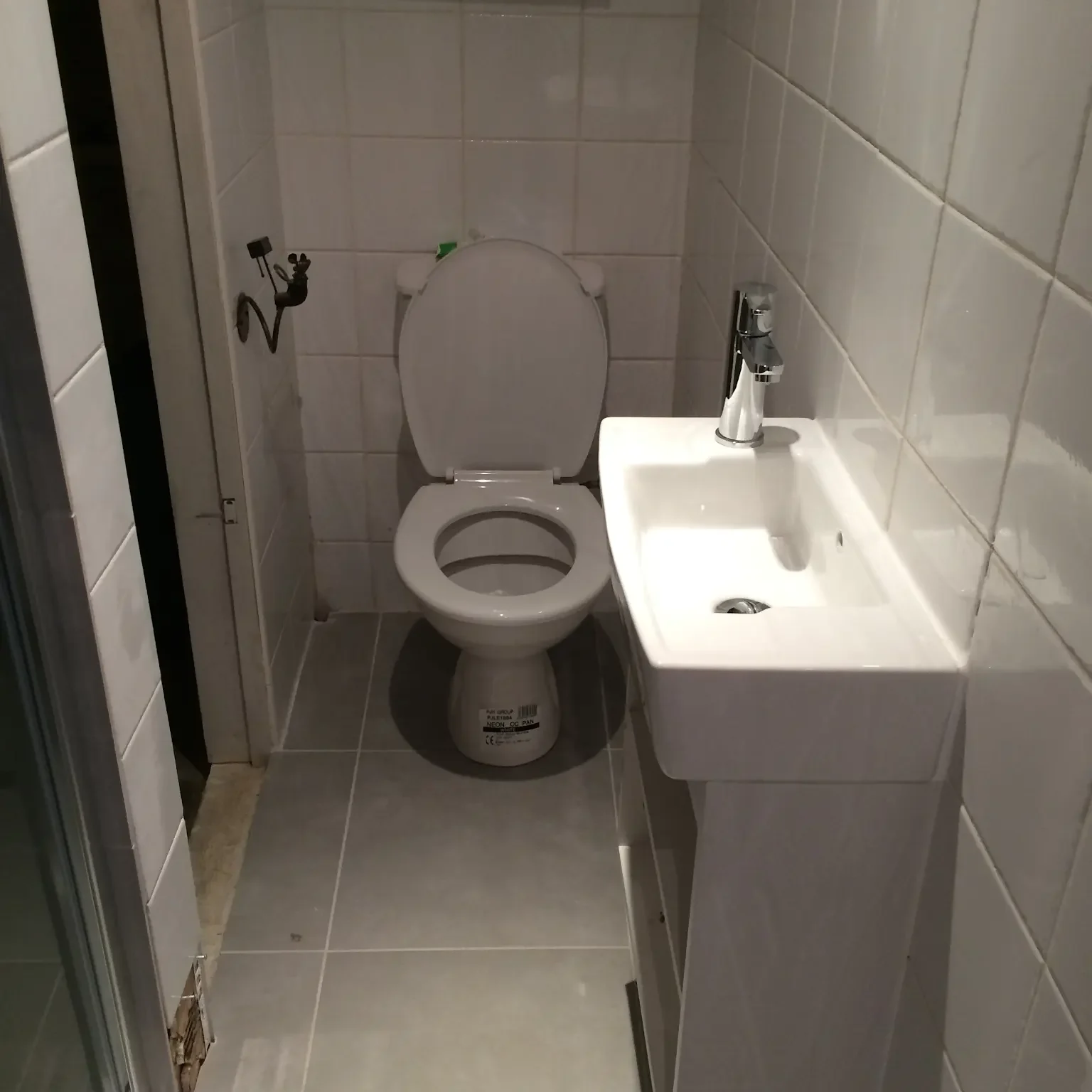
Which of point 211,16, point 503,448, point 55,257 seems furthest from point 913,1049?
point 211,16

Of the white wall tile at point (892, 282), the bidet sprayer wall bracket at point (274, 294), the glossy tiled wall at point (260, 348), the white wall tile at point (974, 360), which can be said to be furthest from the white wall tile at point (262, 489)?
the white wall tile at point (974, 360)

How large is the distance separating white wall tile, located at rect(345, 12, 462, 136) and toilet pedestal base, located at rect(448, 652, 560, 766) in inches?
38.5

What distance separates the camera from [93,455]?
1.01m

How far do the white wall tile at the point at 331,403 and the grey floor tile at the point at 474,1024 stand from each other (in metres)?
1.05

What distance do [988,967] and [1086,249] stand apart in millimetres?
521

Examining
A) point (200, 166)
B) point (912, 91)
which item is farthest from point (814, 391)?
point (200, 166)

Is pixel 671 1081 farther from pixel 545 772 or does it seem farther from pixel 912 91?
pixel 912 91

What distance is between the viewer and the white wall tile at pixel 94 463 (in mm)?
954

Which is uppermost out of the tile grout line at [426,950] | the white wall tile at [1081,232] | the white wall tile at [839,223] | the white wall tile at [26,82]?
the white wall tile at [26,82]

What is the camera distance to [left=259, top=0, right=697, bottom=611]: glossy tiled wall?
194 centimetres

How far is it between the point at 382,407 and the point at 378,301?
8.7 inches

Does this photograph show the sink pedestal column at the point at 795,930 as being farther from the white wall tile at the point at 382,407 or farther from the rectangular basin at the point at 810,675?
the white wall tile at the point at 382,407

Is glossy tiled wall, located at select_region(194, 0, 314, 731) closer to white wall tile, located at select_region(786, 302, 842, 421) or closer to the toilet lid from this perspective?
the toilet lid

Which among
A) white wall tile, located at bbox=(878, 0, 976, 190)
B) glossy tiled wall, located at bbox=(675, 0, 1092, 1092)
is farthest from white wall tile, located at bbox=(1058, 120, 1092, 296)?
white wall tile, located at bbox=(878, 0, 976, 190)
